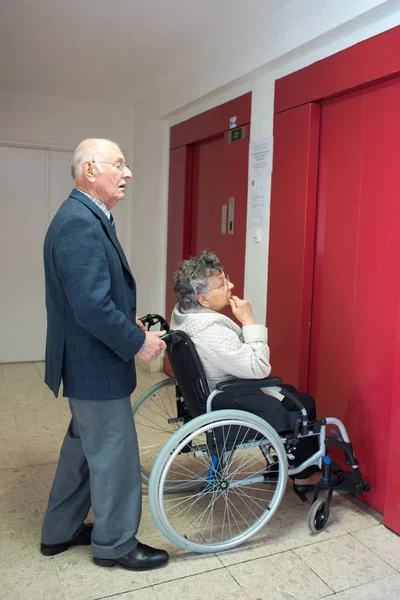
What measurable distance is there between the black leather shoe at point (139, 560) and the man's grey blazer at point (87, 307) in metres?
0.58

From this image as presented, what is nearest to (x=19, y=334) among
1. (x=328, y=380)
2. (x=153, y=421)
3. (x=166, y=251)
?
(x=166, y=251)

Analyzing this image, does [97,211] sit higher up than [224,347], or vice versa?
[97,211]

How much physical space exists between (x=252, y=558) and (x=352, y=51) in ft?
6.97

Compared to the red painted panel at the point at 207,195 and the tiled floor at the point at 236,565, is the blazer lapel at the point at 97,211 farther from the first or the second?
the red painted panel at the point at 207,195

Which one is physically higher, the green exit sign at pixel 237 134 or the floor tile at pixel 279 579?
the green exit sign at pixel 237 134

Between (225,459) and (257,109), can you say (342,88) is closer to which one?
(257,109)

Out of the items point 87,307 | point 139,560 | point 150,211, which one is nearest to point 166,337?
point 87,307

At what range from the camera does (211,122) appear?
12.0 feet

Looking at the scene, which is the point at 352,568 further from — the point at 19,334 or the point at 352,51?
the point at 19,334

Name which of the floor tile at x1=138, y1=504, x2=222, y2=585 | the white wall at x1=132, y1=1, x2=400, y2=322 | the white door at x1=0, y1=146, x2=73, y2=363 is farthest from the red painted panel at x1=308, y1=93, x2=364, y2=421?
the white door at x1=0, y1=146, x2=73, y2=363

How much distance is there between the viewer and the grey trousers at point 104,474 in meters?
1.82

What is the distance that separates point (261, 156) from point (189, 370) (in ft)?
5.14

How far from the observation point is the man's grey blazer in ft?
5.51

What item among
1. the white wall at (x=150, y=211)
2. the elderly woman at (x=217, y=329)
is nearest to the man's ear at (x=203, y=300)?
the elderly woman at (x=217, y=329)
